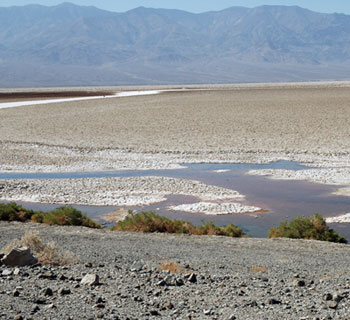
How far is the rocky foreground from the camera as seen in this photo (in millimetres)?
6609

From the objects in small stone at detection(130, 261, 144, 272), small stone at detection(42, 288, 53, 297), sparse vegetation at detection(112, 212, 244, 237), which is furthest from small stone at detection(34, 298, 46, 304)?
sparse vegetation at detection(112, 212, 244, 237)

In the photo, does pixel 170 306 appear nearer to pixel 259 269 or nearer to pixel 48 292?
pixel 48 292

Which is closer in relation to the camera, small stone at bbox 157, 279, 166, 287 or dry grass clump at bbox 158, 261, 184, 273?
small stone at bbox 157, 279, 166, 287

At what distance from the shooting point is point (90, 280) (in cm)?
755

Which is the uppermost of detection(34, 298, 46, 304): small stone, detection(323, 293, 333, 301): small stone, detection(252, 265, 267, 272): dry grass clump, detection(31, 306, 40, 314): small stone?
detection(31, 306, 40, 314): small stone

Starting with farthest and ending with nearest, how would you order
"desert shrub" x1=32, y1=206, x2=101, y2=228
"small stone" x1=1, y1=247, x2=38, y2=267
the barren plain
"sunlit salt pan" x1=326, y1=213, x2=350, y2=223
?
the barren plain < "sunlit salt pan" x1=326, y1=213, x2=350, y2=223 < "desert shrub" x1=32, y1=206, x2=101, y2=228 < "small stone" x1=1, y1=247, x2=38, y2=267

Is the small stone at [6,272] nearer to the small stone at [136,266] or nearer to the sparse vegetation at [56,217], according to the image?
the small stone at [136,266]

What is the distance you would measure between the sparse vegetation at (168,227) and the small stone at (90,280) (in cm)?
492

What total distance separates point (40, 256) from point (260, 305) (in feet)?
11.2

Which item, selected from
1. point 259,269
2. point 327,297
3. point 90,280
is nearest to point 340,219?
point 259,269

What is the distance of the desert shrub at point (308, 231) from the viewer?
12.2m

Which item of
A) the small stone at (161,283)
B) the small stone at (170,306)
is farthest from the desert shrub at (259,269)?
the small stone at (170,306)

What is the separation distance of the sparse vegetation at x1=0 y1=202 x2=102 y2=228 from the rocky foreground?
2.22m

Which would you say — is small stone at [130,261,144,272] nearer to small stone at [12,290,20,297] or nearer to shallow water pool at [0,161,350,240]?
small stone at [12,290,20,297]
